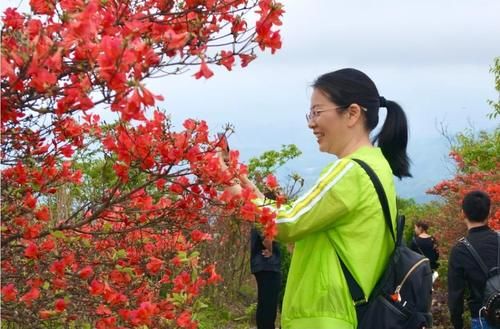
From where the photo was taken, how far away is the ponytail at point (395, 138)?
3.11m

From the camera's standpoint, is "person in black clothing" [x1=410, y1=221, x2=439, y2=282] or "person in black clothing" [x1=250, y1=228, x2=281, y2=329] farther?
"person in black clothing" [x1=410, y1=221, x2=439, y2=282]

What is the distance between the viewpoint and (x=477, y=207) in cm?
482

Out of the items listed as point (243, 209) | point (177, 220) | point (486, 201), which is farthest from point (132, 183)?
point (486, 201)

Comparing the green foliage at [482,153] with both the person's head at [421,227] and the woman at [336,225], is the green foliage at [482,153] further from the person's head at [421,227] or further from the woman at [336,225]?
the woman at [336,225]

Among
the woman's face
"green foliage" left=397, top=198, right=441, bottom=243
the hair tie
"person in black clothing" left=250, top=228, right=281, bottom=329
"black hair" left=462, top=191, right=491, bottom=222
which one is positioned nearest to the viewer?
the woman's face

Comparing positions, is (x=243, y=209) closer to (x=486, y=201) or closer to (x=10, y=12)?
(x=10, y=12)

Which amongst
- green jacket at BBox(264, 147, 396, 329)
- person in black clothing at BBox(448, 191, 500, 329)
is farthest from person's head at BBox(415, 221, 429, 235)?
green jacket at BBox(264, 147, 396, 329)

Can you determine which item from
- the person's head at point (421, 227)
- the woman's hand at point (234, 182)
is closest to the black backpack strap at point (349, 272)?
the woman's hand at point (234, 182)

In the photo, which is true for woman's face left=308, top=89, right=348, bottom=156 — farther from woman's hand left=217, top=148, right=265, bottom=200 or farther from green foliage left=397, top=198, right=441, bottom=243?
green foliage left=397, top=198, right=441, bottom=243

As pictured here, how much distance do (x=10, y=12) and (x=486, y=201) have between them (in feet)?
10.9

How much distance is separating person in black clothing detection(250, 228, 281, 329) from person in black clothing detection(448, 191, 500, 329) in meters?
2.59

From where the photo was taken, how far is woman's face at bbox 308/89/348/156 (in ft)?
9.39

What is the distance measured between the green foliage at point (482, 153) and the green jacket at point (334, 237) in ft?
32.7

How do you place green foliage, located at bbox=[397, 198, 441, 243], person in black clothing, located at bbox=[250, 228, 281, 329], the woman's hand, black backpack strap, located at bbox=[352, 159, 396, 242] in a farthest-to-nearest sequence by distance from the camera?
1. green foliage, located at bbox=[397, 198, 441, 243]
2. person in black clothing, located at bbox=[250, 228, 281, 329]
3. black backpack strap, located at bbox=[352, 159, 396, 242]
4. the woman's hand
